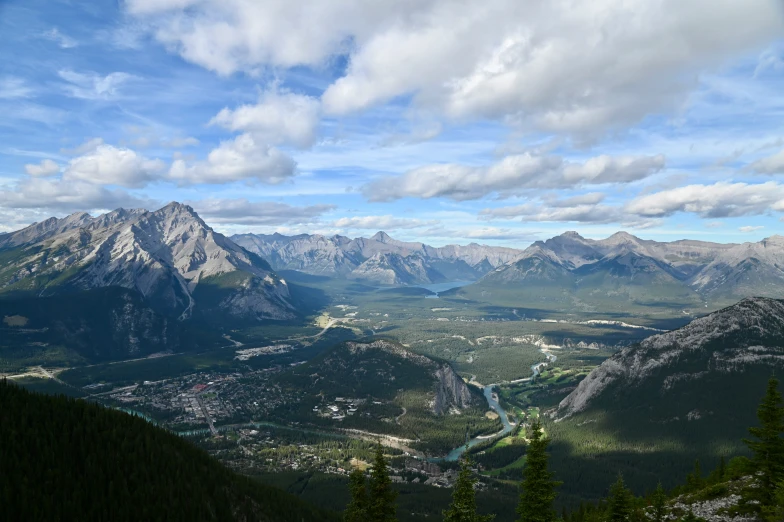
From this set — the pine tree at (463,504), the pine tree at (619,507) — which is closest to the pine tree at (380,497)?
the pine tree at (463,504)

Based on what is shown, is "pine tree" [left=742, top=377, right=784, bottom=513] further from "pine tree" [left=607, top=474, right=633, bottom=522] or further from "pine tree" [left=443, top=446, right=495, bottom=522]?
"pine tree" [left=443, top=446, right=495, bottom=522]

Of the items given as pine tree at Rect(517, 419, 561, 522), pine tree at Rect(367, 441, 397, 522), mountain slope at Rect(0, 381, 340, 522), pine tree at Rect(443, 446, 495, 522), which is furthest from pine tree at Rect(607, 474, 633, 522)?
mountain slope at Rect(0, 381, 340, 522)

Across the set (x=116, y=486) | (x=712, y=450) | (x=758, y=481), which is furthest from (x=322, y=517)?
(x=712, y=450)

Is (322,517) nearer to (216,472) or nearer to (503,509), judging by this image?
(216,472)

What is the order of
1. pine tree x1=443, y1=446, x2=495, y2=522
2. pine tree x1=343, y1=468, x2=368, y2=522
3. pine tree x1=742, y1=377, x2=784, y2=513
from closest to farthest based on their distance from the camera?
pine tree x1=443, y1=446, x2=495, y2=522
pine tree x1=343, y1=468, x2=368, y2=522
pine tree x1=742, y1=377, x2=784, y2=513

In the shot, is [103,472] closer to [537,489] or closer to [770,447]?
[537,489]

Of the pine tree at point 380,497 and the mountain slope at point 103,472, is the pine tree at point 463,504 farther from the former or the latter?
the mountain slope at point 103,472
